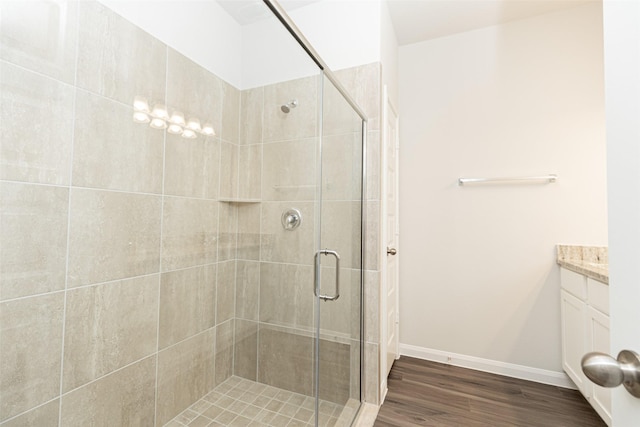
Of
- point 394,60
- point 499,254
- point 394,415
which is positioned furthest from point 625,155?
point 394,60

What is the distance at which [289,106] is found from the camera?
1.33m

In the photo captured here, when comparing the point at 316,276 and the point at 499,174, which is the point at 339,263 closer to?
the point at 316,276

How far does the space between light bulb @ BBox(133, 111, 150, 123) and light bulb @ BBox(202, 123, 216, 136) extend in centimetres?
24

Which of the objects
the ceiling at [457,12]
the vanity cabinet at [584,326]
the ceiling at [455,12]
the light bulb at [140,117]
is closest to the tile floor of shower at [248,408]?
the light bulb at [140,117]

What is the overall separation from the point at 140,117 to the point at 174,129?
0.14 meters

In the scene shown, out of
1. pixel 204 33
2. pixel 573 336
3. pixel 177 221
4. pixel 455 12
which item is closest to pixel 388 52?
pixel 455 12

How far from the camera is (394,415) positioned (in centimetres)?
176

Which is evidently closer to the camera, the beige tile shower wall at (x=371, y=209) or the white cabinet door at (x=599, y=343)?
the white cabinet door at (x=599, y=343)

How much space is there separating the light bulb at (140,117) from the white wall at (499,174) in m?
2.08

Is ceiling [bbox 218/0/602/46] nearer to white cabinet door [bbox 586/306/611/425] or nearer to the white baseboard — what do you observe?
white cabinet door [bbox 586/306/611/425]

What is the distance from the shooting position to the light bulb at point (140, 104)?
3.96ft

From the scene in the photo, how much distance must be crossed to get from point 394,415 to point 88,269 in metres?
1.84

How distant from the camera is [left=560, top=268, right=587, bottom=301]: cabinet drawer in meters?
1.77

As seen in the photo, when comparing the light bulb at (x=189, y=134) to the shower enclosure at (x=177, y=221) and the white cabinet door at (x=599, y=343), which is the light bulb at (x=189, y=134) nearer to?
Result: the shower enclosure at (x=177, y=221)
